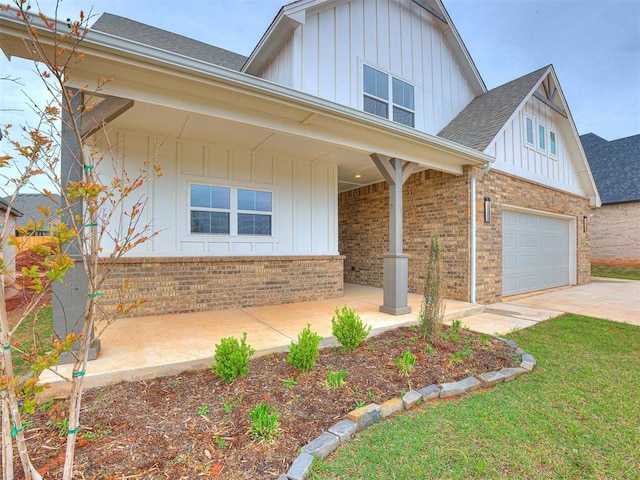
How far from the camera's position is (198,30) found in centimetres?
1628

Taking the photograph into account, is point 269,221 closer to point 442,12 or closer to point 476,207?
point 476,207

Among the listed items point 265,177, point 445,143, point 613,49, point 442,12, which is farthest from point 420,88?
point 613,49

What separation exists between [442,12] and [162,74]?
27.1 feet

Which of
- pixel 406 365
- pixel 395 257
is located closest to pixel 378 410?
pixel 406 365

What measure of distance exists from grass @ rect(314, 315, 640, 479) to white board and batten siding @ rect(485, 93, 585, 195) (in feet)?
18.3

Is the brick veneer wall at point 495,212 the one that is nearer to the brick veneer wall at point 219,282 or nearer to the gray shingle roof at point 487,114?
the gray shingle roof at point 487,114

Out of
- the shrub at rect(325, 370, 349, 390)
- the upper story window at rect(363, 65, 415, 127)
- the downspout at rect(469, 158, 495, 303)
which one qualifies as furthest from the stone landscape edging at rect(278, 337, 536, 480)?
the upper story window at rect(363, 65, 415, 127)

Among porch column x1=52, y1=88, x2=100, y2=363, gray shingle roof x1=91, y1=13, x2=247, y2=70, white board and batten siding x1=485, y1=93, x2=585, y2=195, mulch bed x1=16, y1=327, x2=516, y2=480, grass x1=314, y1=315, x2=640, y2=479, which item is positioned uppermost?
gray shingle roof x1=91, y1=13, x2=247, y2=70

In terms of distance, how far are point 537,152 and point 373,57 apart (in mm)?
5526

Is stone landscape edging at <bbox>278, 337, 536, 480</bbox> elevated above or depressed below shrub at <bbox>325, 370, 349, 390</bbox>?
below

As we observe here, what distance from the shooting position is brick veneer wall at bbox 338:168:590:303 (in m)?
7.30

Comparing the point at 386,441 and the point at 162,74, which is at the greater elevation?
the point at 162,74

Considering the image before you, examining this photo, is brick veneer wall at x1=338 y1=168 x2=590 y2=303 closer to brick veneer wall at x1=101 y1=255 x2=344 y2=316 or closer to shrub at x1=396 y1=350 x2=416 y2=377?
brick veneer wall at x1=101 y1=255 x2=344 y2=316

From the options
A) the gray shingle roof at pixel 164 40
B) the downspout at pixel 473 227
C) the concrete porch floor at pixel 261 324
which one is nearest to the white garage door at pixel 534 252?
the concrete porch floor at pixel 261 324
